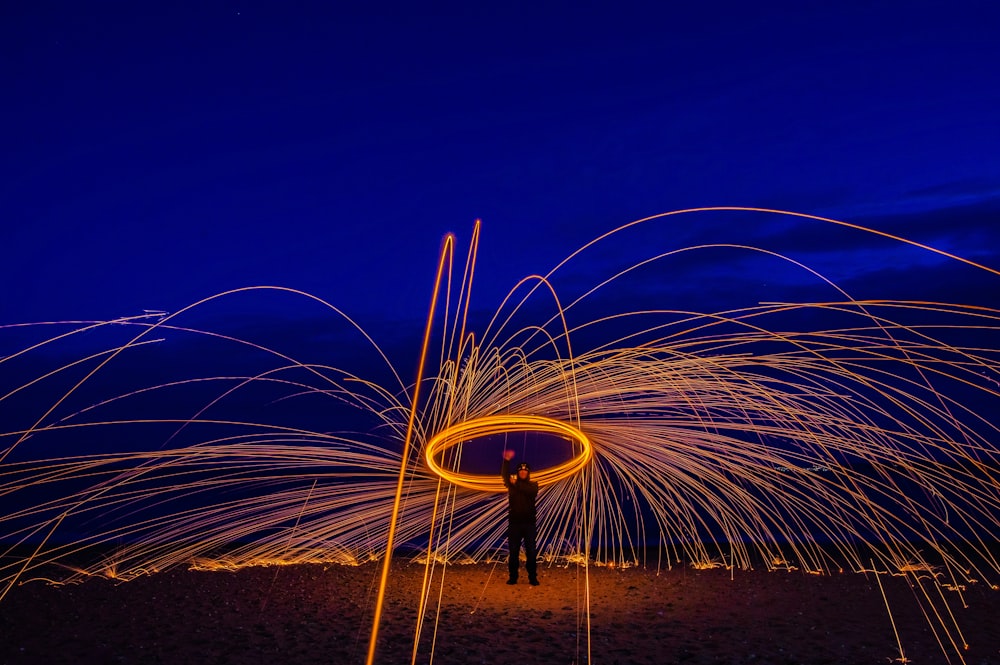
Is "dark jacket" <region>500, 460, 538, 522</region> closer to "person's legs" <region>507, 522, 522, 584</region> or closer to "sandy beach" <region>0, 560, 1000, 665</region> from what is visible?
"person's legs" <region>507, 522, 522, 584</region>

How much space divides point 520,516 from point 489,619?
193cm

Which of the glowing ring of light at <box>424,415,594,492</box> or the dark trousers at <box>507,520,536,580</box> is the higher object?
the glowing ring of light at <box>424,415,594,492</box>

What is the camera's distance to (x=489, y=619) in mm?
6598

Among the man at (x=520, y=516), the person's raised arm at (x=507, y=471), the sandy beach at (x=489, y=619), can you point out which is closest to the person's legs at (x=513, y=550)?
the man at (x=520, y=516)

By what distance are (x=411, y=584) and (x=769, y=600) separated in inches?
136

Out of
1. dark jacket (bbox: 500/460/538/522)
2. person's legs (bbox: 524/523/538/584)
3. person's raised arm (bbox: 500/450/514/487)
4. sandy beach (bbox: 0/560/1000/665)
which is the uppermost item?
person's raised arm (bbox: 500/450/514/487)

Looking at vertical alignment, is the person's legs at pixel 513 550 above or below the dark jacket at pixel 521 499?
below

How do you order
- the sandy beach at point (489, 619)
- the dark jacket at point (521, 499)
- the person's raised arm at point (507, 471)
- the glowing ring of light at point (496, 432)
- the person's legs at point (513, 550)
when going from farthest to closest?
1. the person's raised arm at point (507, 471)
2. the dark jacket at point (521, 499)
3. the person's legs at point (513, 550)
4. the glowing ring of light at point (496, 432)
5. the sandy beach at point (489, 619)

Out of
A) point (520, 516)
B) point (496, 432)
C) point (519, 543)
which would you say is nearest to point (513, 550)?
point (519, 543)

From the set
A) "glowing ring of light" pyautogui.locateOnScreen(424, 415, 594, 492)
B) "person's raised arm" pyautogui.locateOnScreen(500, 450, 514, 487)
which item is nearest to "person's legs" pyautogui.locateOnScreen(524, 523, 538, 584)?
"person's raised arm" pyautogui.locateOnScreen(500, 450, 514, 487)

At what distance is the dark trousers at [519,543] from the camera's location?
26.9 ft

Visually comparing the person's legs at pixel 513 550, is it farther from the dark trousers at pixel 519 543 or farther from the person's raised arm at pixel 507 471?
the person's raised arm at pixel 507 471

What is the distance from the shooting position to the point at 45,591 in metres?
7.60

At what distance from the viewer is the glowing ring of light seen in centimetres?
763
